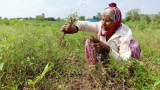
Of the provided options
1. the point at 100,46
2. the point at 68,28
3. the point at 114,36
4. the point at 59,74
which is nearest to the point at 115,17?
the point at 114,36

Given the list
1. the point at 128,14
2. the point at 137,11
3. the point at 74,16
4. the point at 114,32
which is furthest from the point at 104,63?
the point at 128,14

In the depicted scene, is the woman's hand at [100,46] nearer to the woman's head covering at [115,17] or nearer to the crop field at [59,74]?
the crop field at [59,74]

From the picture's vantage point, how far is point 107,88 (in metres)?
1.41

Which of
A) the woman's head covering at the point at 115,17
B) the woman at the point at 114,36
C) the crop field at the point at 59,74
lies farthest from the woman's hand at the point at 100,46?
the woman's head covering at the point at 115,17

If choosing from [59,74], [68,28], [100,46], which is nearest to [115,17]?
[100,46]

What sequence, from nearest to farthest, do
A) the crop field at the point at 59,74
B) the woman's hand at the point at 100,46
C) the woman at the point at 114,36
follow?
the crop field at the point at 59,74
the woman's hand at the point at 100,46
the woman at the point at 114,36

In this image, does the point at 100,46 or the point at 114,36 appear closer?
the point at 100,46

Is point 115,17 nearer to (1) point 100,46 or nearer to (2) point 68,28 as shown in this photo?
(1) point 100,46

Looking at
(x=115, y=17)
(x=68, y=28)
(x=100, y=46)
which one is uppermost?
(x=115, y=17)

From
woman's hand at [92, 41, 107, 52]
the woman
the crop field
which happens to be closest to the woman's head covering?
the woman

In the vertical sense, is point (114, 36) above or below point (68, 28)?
below

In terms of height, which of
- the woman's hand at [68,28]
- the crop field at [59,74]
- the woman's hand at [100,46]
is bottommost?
the crop field at [59,74]

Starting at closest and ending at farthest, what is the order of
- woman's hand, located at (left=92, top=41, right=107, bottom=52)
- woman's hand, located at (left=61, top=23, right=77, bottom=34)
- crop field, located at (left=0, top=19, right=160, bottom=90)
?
crop field, located at (left=0, top=19, right=160, bottom=90), woman's hand, located at (left=92, top=41, right=107, bottom=52), woman's hand, located at (left=61, top=23, right=77, bottom=34)

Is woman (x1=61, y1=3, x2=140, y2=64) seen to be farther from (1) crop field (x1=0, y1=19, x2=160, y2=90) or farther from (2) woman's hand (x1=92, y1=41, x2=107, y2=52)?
(1) crop field (x1=0, y1=19, x2=160, y2=90)
